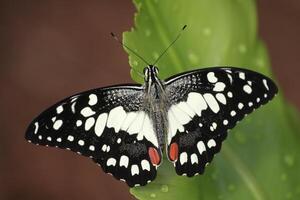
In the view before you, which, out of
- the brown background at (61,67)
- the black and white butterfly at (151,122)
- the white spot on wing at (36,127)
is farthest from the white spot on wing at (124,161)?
the brown background at (61,67)

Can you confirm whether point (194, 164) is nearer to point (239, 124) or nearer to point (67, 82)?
point (239, 124)

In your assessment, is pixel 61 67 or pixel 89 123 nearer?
pixel 89 123

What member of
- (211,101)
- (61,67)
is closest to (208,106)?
(211,101)

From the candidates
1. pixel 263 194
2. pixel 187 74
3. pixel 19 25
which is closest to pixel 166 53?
pixel 187 74

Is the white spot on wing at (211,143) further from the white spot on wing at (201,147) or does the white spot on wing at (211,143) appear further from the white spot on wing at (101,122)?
the white spot on wing at (101,122)

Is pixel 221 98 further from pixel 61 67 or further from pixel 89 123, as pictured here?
pixel 61 67

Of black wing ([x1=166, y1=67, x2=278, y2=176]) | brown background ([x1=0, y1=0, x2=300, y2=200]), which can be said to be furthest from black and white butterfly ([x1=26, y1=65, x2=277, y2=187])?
brown background ([x1=0, y1=0, x2=300, y2=200])
